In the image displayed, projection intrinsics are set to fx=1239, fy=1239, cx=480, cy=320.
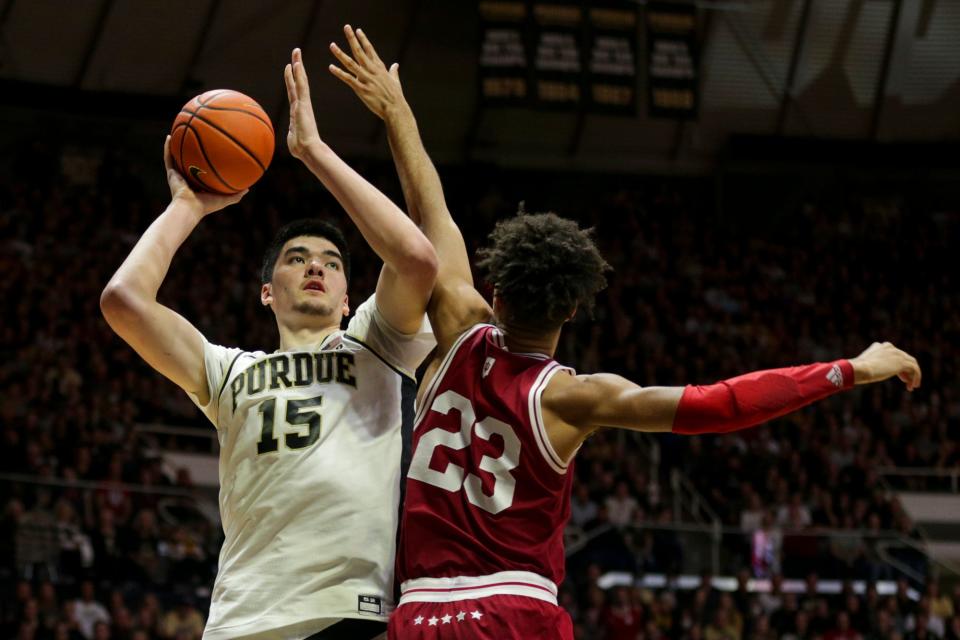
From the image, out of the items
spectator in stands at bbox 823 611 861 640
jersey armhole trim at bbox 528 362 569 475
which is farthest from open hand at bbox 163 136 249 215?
spectator in stands at bbox 823 611 861 640

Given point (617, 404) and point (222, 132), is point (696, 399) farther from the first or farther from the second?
point (222, 132)

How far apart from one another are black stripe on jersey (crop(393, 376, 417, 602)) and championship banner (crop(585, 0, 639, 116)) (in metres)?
14.5

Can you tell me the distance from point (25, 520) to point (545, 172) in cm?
1582

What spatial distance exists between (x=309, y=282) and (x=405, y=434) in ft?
2.36

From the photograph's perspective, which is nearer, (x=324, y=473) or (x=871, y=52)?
(x=324, y=473)

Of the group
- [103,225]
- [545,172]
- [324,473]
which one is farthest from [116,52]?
[324,473]

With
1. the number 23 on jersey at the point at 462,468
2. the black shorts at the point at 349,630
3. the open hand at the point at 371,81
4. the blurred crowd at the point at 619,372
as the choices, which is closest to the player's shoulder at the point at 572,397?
the number 23 on jersey at the point at 462,468

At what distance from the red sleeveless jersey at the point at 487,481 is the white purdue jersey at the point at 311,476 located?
17 cm

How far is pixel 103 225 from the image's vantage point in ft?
64.7

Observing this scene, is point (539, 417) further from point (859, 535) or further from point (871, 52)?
point (871, 52)

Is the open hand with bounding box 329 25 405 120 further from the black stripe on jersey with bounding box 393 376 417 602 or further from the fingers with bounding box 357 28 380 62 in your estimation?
the black stripe on jersey with bounding box 393 376 417 602

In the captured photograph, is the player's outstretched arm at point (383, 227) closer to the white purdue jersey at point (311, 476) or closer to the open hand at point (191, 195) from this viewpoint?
the white purdue jersey at point (311, 476)

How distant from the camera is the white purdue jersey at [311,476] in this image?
409 centimetres

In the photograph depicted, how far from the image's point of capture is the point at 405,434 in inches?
173
